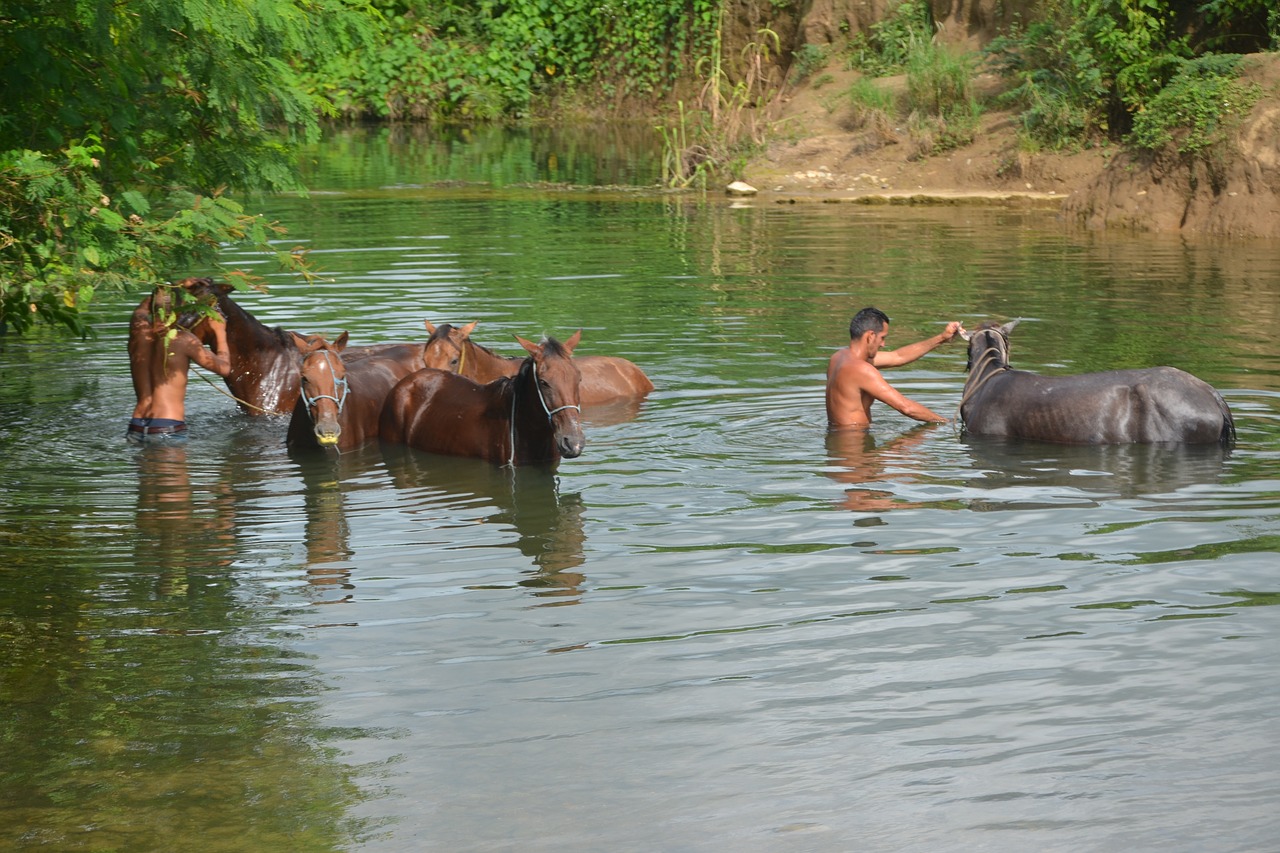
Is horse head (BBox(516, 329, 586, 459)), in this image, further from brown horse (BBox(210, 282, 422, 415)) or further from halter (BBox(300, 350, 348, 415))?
brown horse (BBox(210, 282, 422, 415))

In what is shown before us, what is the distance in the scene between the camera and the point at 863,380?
12672mm

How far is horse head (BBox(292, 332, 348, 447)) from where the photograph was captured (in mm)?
11859

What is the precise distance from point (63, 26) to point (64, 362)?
712 centimetres

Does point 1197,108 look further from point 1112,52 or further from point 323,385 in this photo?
point 323,385

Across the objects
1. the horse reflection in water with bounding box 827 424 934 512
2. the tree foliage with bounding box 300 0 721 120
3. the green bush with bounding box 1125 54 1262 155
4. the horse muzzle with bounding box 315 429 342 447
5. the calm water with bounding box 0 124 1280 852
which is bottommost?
the calm water with bounding box 0 124 1280 852

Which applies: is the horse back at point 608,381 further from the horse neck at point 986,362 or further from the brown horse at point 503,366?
the horse neck at point 986,362

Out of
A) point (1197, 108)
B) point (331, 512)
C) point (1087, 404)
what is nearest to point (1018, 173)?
point (1197, 108)

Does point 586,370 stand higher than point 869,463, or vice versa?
point 586,370

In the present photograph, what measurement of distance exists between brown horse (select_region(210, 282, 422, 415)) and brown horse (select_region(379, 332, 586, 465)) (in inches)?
54.5

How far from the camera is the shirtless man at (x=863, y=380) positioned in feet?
41.5

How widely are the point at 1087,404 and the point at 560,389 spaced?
13.4 feet

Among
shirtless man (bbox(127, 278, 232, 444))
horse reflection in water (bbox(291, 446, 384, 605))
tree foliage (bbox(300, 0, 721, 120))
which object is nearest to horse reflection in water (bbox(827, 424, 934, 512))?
horse reflection in water (bbox(291, 446, 384, 605))

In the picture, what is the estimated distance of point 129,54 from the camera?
10.7 meters

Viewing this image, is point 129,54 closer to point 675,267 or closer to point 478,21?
point 675,267
